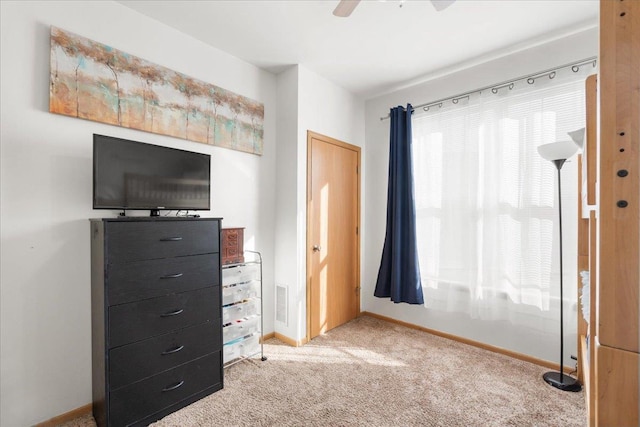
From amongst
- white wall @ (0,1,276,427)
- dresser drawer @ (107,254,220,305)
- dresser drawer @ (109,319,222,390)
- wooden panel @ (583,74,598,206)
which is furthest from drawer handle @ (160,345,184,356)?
wooden panel @ (583,74,598,206)

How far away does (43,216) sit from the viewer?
181 centimetres

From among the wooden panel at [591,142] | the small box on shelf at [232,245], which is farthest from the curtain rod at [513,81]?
the small box on shelf at [232,245]

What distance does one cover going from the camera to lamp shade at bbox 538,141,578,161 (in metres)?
2.09

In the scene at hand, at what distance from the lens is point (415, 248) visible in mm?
3215

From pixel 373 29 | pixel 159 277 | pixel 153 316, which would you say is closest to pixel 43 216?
pixel 159 277

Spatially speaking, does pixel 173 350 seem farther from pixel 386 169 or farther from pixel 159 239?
pixel 386 169

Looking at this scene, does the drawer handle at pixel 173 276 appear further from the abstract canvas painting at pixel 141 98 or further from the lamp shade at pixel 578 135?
the lamp shade at pixel 578 135

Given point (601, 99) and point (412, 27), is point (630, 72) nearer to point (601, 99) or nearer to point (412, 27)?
point (601, 99)

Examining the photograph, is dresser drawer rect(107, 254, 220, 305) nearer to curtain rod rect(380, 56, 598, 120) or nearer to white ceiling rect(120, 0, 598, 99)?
white ceiling rect(120, 0, 598, 99)

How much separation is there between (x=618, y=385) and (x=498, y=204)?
2201 mm

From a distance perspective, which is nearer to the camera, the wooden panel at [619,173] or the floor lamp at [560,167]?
the wooden panel at [619,173]

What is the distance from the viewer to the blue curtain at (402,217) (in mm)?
3221

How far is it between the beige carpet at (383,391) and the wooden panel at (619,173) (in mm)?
1486

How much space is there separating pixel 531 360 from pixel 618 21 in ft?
9.02
